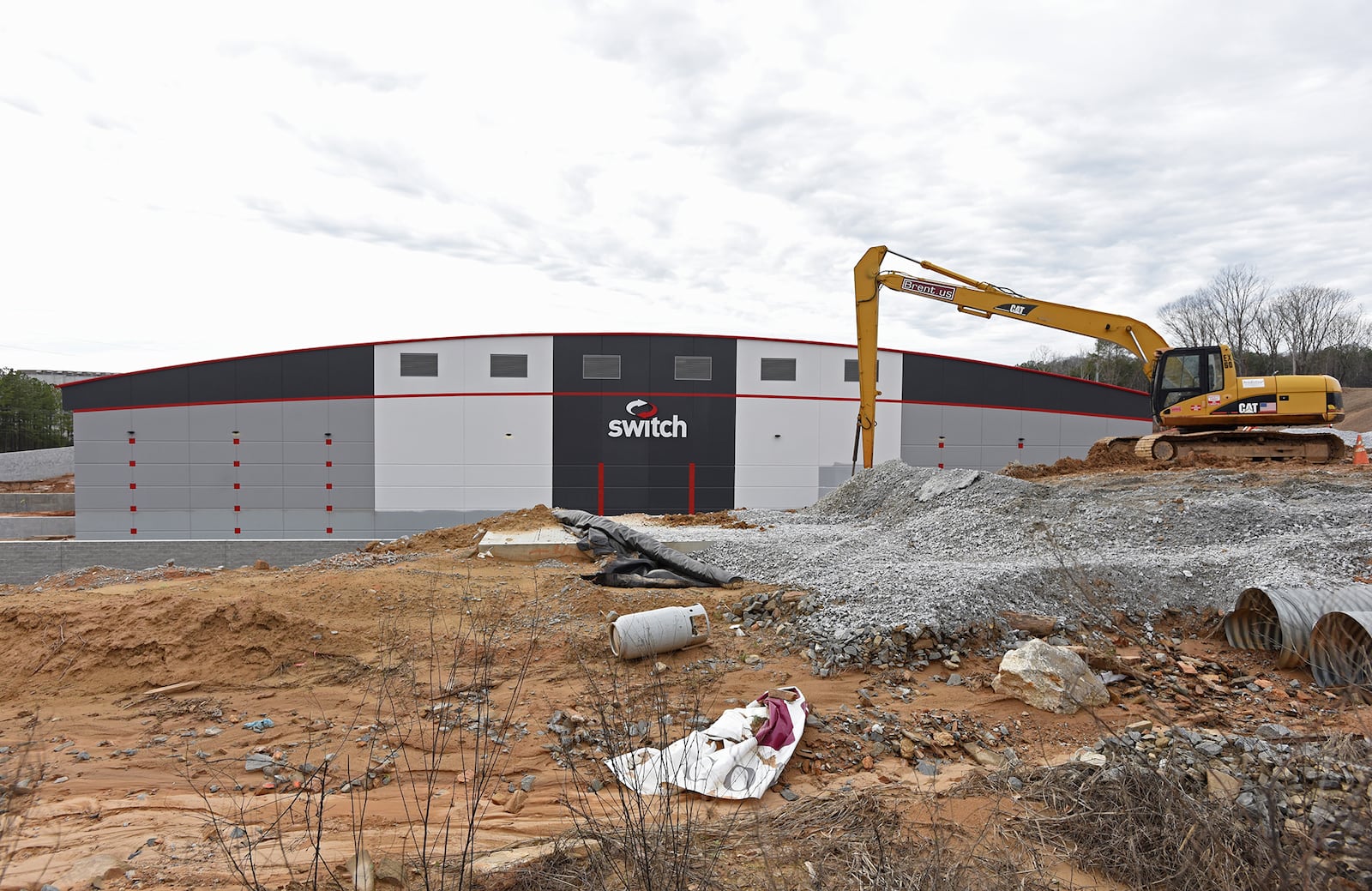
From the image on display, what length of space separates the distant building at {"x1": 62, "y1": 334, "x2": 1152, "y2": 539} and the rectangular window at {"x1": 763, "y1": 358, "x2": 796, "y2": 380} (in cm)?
4

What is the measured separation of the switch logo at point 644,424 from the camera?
2102cm

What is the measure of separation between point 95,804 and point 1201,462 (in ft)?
61.2

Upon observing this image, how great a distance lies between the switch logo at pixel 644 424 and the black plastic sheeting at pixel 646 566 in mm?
9209

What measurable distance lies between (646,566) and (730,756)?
5.60 meters

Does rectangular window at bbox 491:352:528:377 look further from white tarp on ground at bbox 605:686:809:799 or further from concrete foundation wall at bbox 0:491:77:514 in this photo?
concrete foundation wall at bbox 0:491:77:514

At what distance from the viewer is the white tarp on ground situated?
437 centimetres

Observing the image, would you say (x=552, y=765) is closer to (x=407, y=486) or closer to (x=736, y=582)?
(x=736, y=582)

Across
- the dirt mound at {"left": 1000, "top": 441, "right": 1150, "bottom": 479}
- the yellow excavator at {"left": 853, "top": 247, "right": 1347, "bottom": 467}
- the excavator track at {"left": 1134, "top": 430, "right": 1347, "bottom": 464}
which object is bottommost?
the dirt mound at {"left": 1000, "top": 441, "right": 1150, "bottom": 479}

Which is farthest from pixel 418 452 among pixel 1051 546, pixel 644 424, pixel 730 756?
pixel 730 756

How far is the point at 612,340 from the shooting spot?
20.9 m

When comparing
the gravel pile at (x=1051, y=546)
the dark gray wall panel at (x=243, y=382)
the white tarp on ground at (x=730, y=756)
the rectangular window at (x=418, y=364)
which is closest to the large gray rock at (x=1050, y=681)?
the gravel pile at (x=1051, y=546)

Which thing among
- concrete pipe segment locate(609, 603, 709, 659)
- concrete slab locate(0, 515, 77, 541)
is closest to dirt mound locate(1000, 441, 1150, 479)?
concrete pipe segment locate(609, 603, 709, 659)

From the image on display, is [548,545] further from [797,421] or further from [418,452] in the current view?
[797,421]

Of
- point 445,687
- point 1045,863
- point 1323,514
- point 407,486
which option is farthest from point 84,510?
point 1323,514
